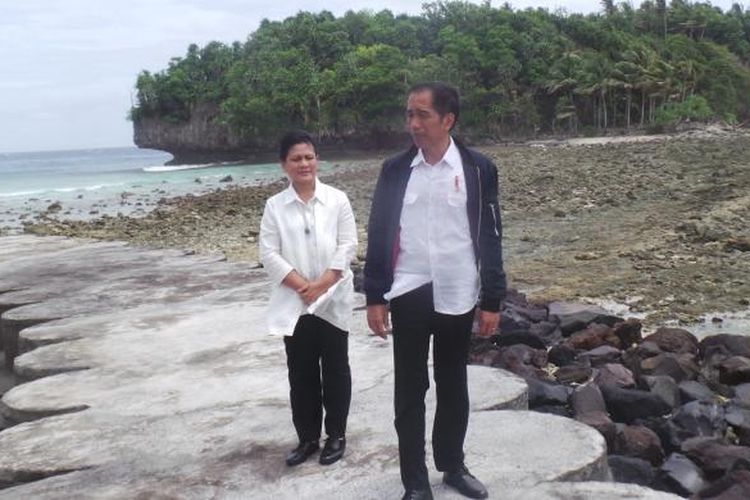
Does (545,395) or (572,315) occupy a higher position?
(545,395)

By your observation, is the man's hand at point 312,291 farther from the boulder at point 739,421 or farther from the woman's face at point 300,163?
the boulder at point 739,421

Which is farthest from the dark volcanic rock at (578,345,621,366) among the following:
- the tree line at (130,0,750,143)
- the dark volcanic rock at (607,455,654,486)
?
the tree line at (130,0,750,143)

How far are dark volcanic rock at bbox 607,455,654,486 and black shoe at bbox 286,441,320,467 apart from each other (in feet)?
4.68

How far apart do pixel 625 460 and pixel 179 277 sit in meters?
5.94

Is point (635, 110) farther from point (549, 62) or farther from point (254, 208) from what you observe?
point (254, 208)

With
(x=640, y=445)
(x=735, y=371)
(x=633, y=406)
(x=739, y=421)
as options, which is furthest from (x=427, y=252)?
(x=735, y=371)

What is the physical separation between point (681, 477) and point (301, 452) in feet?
5.96

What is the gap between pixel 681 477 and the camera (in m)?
3.68

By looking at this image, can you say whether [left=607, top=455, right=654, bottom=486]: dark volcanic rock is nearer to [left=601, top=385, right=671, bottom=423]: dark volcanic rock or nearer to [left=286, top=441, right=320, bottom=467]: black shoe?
[left=601, top=385, right=671, bottom=423]: dark volcanic rock

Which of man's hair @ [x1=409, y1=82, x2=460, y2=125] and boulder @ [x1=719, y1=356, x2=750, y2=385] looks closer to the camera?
man's hair @ [x1=409, y1=82, x2=460, y2=125]

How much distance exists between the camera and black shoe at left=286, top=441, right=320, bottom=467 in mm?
3516

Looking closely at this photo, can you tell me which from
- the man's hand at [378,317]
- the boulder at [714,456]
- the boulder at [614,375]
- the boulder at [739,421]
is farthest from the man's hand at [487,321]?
the boulder at [614,375]

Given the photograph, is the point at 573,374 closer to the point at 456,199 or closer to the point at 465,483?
the point at 465,483

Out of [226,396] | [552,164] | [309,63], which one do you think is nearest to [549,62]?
[309,63]
